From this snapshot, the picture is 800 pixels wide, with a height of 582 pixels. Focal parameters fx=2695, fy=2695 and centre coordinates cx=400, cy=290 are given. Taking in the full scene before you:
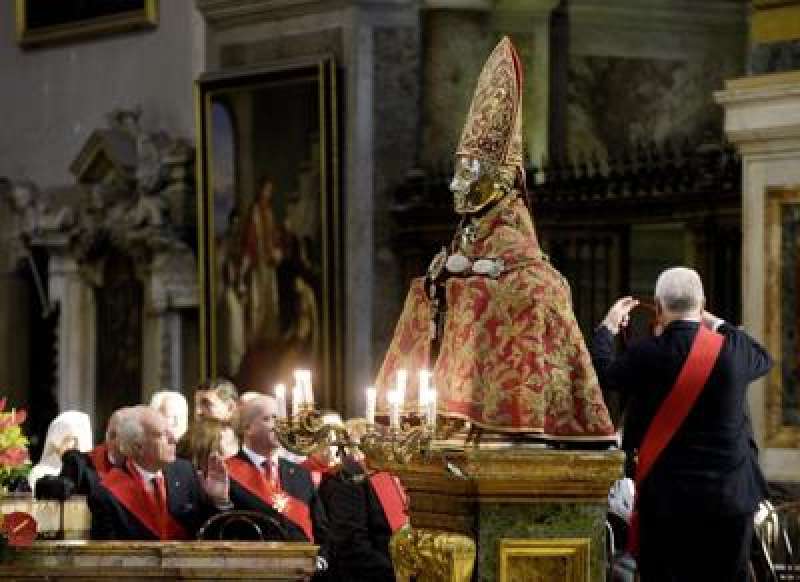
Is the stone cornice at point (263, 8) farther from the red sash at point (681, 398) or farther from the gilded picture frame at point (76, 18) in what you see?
the red sash at point (681, 398)

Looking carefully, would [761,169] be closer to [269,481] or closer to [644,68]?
[269,481]

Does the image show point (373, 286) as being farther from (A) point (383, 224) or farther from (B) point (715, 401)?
(B) point (715, 401)

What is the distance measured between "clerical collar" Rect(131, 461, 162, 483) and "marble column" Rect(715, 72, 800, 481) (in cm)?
358

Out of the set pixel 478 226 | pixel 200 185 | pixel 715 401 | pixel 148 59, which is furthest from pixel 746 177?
pixel 148 59

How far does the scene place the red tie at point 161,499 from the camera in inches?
456

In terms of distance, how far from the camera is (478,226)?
358 inches

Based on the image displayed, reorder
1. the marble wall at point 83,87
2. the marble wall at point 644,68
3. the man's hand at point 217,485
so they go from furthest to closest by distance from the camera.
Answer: the marble wall at point 83,87
the marble wall at point 644,68
the man's hand at point 217,485

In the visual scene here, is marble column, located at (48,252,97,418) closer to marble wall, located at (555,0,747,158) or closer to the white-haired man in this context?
marble wall, located at (555,0,747,158)


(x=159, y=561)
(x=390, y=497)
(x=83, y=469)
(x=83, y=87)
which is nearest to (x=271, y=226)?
(x=83, y=87)

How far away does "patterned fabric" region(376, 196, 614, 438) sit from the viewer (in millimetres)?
8703

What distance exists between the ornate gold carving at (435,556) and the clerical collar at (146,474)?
3.06 meters

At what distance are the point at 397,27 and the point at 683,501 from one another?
9.74m

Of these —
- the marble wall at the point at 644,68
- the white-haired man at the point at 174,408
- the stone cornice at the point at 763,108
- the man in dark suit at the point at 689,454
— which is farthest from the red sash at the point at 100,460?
the marble wall at the point at 644,68

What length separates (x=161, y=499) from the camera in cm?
1162
